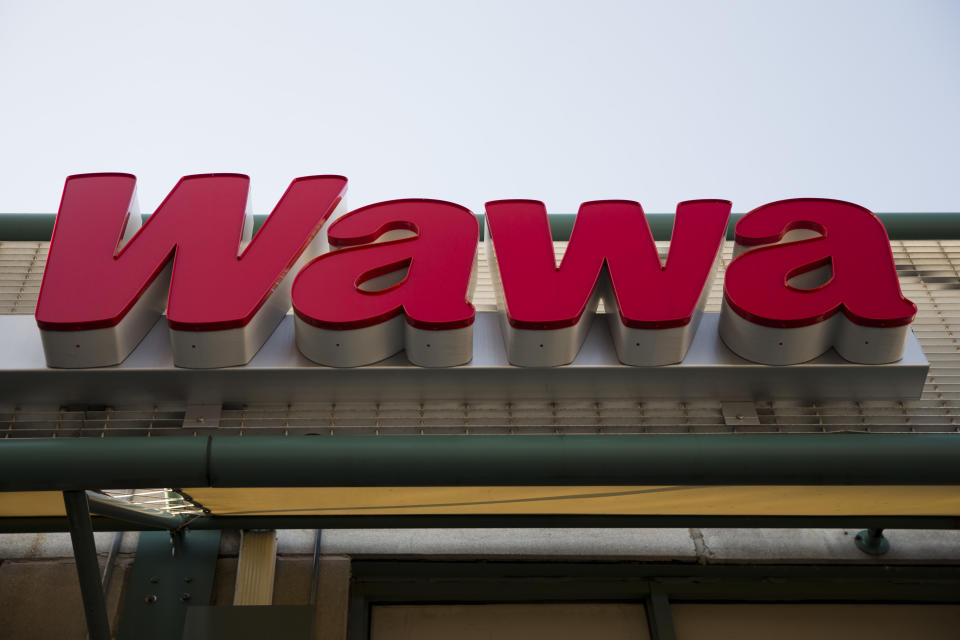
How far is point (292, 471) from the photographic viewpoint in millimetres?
A: 4172

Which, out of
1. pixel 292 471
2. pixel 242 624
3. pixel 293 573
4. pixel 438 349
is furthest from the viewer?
pixel 293 573

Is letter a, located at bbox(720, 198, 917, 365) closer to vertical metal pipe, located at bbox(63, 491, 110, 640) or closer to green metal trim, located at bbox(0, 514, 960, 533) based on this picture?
green metal trim, located at bbox(0, 514, 960, 533)

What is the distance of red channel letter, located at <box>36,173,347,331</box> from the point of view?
5.06 metres

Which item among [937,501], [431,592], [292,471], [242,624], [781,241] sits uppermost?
[781,241]

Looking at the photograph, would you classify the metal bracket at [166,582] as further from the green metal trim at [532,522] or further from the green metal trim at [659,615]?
the green metal trim at [659,615]

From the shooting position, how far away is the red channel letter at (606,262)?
5.11 m

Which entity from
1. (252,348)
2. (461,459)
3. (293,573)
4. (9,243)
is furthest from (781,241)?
(9,243)

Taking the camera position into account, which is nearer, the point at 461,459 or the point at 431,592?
the point at 461,459

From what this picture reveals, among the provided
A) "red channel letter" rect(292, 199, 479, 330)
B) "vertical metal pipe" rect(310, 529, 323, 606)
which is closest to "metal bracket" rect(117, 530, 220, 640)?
"vertical metal pipe" rect(310, 529, 323, 606)

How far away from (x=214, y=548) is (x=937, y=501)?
5354 millimetres

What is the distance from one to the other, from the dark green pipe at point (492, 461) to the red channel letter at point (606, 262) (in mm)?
1039

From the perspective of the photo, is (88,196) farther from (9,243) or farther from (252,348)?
(252,348)

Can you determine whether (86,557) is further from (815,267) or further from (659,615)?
(815,267)

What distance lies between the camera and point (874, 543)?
272 inches
